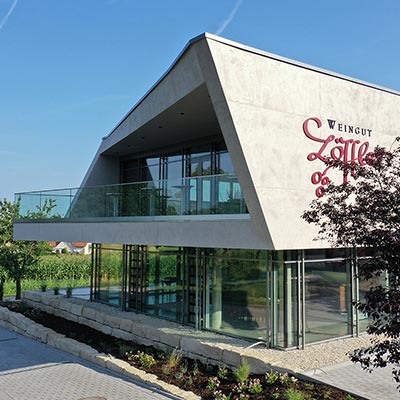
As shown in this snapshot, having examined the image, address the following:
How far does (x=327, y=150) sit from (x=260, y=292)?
4460 millimetres

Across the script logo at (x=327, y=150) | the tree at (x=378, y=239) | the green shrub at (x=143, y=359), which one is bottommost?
the green shrub at (x=143, y=359)

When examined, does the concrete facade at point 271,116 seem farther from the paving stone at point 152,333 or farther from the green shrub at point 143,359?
the green shrub at point 143,359

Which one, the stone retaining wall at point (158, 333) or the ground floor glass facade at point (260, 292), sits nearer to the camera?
the stone retaining wall at point (158, 333)

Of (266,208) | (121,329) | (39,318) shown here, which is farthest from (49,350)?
(266,208)

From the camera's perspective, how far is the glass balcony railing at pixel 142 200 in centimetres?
1233

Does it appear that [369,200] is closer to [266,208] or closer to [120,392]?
[266,208]

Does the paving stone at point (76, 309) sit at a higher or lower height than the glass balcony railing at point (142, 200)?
lower

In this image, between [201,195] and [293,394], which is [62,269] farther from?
[293,394]

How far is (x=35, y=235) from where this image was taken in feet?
65.7

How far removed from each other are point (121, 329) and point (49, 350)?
7.84ft

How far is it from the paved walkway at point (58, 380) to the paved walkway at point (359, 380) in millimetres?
3470

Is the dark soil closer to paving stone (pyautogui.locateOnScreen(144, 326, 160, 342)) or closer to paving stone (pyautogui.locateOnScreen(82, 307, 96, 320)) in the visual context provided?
paving stone (pyautogui.locateOnScreen(144, 326, 160, 342))

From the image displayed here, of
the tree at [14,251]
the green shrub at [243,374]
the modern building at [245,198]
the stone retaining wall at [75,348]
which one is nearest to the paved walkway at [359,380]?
the green shrub at [243,374]

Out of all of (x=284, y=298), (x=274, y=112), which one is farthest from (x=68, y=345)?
(x=274, y=112)
